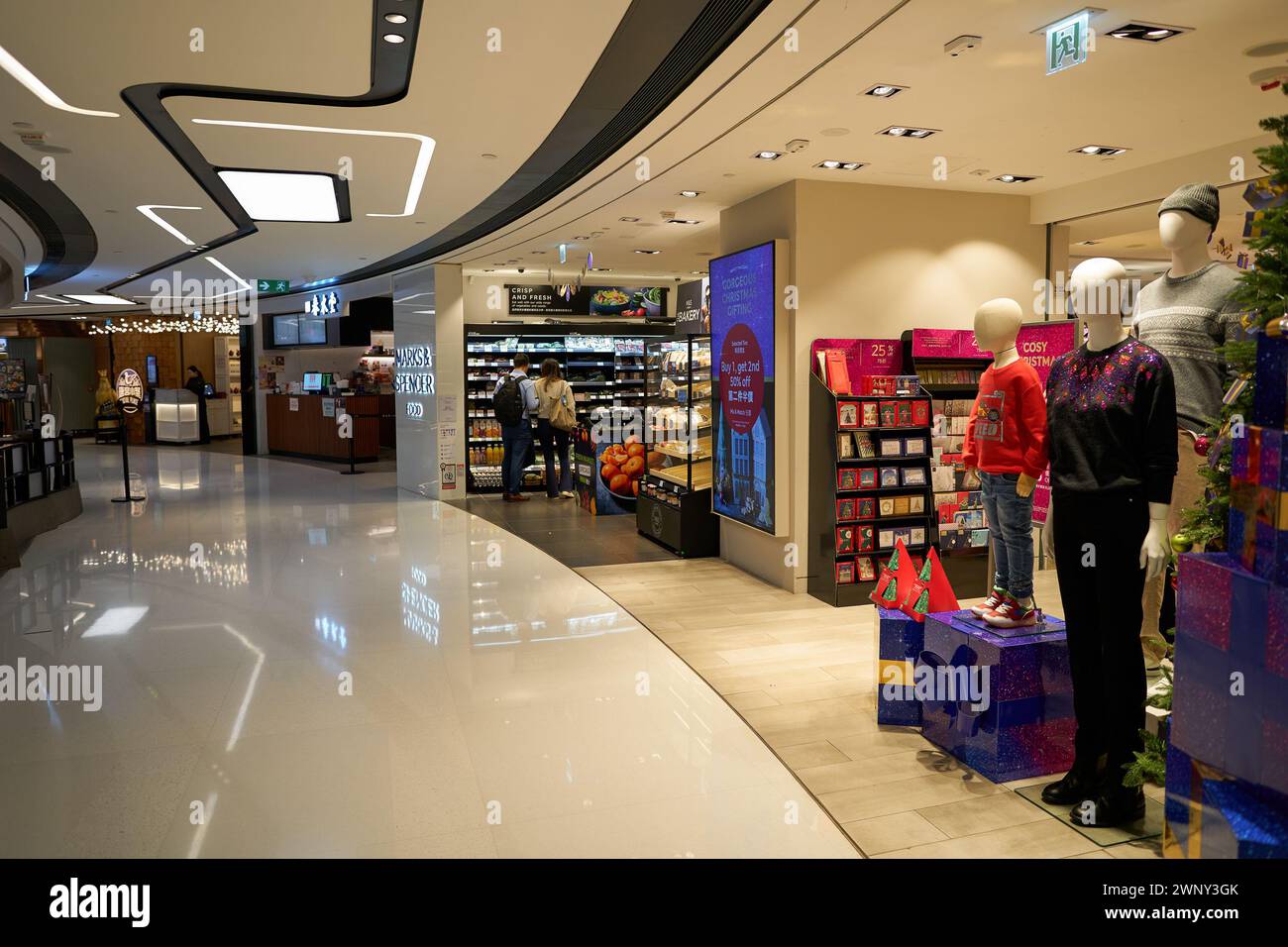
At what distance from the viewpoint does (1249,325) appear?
7.34 feet

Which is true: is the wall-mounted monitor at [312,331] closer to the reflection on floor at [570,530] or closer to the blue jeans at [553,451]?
the reflection on floor at [570,530]

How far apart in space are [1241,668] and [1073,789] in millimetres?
1305

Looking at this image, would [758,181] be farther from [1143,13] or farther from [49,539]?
[49,539]

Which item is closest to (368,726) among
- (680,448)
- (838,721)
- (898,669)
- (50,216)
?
(838,721)

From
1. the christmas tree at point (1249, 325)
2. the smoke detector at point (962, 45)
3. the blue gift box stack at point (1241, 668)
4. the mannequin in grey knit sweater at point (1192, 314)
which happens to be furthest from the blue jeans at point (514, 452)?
the blue gift box stack at point (1241, 668)

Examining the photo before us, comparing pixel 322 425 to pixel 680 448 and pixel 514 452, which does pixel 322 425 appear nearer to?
pixel 514 452

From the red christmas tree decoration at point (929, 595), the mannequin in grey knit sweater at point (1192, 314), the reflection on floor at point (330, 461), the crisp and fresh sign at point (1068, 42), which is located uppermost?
the crisp and fresh sign at point (1068, 42)

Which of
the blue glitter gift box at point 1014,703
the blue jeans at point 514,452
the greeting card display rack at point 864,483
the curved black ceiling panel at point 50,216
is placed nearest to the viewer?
the blue glitter gift box at point 1014,703

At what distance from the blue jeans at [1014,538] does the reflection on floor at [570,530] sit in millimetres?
4321

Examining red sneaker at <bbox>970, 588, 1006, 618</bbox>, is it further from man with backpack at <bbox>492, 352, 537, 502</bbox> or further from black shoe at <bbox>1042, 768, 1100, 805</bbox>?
man with backpack at <bbox>492, 352, 537, 502</bbox>

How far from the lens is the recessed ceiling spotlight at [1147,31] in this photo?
11.8 feet

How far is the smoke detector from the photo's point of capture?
3.69 m

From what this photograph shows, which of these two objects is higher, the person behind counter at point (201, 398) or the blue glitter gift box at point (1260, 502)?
the person behind counter at point (201, 398)

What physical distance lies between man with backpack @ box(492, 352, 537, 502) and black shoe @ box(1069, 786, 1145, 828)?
28.3ft
